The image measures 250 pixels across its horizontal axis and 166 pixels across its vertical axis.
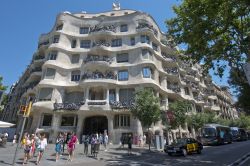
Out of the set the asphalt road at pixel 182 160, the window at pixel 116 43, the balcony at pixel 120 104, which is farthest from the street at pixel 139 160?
the window at pixel 116 43

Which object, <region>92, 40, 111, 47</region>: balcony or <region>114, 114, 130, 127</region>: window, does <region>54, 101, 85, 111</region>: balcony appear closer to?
<region>114, 114, 130, 127</region>: window

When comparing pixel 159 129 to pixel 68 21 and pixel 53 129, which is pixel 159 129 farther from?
pixel 68 21

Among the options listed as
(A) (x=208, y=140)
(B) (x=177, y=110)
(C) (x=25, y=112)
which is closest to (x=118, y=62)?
(B) (x=177, y=110)

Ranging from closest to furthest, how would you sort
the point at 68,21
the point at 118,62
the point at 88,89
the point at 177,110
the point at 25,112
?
1. the point at 25,112
2. the point at 177,110
3. the point at 88,89
4. the point at 118,62
5. the point at 68,21

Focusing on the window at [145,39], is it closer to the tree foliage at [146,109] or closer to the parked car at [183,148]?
the tree foliage at [146,109]

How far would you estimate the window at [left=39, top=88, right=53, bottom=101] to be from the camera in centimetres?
3419

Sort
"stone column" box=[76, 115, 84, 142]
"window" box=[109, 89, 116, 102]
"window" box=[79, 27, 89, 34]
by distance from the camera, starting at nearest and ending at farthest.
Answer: "stone column" box=[76, 115, 84, 142] → "window" box=[109, 89, 116, 102] → "window" box=[79, 27, 89, 34]

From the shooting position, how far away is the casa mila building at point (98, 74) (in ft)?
108

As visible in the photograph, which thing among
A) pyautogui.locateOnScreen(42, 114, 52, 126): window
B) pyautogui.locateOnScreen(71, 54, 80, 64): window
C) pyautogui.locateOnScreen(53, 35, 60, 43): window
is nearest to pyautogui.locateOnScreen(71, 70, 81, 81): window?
pyautogui.locateOnScreen(71, 54, 80, 64): window

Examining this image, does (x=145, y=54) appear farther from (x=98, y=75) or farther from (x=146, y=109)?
(x=146, y=109)

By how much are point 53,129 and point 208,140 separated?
77.4 ft

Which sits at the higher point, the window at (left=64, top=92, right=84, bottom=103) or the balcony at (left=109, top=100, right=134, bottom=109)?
the window at (left=64, top=92, right=84, bottom=103)

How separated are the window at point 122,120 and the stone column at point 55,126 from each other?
339 inches

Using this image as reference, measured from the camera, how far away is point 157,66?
38688 millimetres
